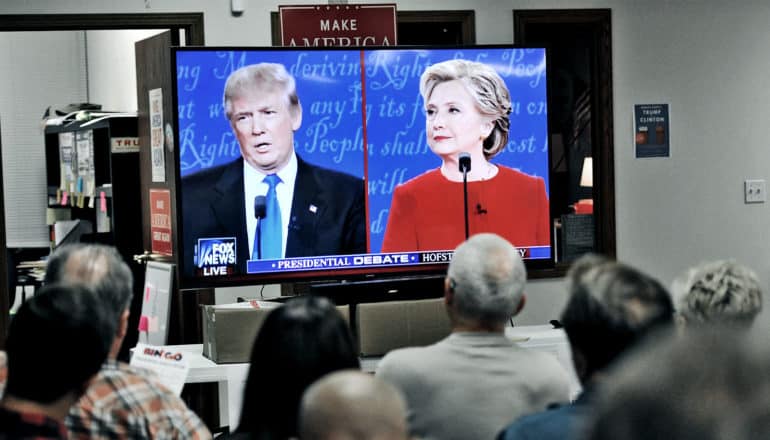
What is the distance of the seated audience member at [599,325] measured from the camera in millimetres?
1942

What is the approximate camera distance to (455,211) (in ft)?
16.1

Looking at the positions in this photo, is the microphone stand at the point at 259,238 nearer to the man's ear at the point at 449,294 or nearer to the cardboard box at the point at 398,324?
the cardboard box at the point at 398,324

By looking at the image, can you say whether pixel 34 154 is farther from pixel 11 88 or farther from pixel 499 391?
pixel 499 391

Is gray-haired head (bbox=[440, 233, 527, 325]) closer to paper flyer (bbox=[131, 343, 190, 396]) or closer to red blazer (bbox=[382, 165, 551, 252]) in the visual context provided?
paper flyer (bbox=[131, 343, 190, 396])

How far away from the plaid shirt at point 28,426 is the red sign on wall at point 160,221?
12.3ft

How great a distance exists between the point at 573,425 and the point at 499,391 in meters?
0.59

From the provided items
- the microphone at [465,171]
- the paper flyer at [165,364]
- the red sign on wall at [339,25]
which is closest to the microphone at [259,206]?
the red sign on wall at [339,25]

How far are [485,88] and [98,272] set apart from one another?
8.77 feet

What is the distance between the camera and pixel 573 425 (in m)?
1.91

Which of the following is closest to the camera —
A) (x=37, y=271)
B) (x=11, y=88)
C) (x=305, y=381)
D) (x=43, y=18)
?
(x=305, y=381)

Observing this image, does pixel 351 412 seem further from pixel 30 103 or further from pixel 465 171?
pixel 30 103

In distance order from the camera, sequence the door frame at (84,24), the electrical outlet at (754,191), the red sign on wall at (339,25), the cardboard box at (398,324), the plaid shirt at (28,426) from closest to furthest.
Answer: the plaid shirt at (28,426)
the cardboard box at (398,324)
the red sign on wall at (339,25)
the door frame at (84,24)
the electrical outlet at (754,191)

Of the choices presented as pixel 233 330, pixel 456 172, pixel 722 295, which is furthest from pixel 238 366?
pixel 722 295

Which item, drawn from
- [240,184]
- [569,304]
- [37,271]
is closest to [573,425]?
[569,304]
